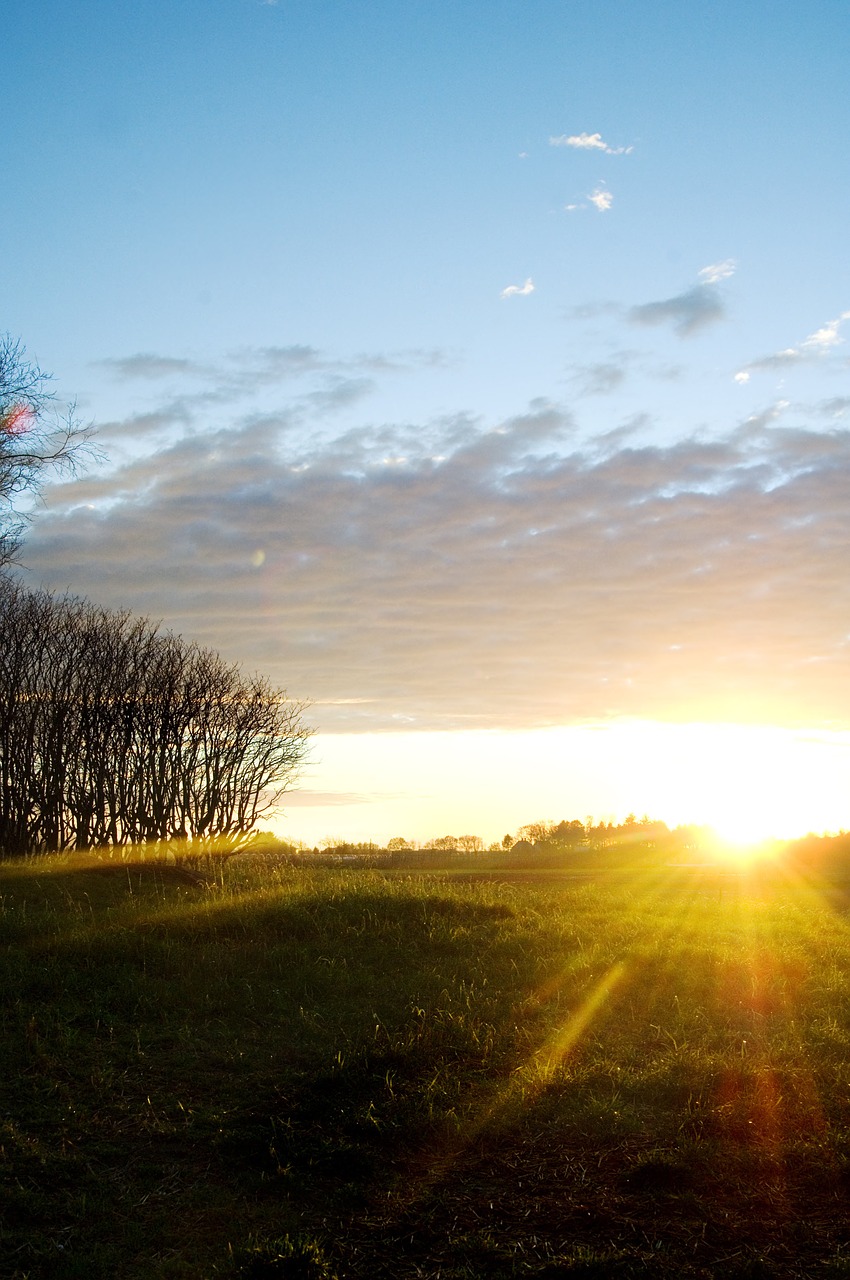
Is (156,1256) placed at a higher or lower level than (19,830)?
lower

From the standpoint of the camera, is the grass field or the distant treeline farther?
the distant treeline

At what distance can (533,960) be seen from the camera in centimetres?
1020

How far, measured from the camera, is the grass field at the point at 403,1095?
446 centimetres

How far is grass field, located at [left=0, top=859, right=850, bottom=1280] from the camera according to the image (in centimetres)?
446

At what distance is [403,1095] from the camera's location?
242 inches

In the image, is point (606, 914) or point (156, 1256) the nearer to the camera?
point (156, 1256)

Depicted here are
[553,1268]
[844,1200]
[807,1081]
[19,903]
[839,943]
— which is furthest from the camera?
[839,943]

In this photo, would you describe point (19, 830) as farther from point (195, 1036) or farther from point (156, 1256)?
point (156, 1256)

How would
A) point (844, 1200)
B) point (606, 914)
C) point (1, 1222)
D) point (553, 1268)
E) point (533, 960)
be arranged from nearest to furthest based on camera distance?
point (553, 1268) < point (1, 1222) < point (844, 1200) < point (533, 960) < point (606, 914)

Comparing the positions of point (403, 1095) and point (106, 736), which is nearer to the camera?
point (403, 1095)

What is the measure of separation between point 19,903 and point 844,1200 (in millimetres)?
9109

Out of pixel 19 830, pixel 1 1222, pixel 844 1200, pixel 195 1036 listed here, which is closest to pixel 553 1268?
pixel 844 1200

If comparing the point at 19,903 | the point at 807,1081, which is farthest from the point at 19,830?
the point at 807,1081

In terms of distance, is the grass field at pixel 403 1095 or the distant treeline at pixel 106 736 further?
the distant treeline at pixel 106 736
